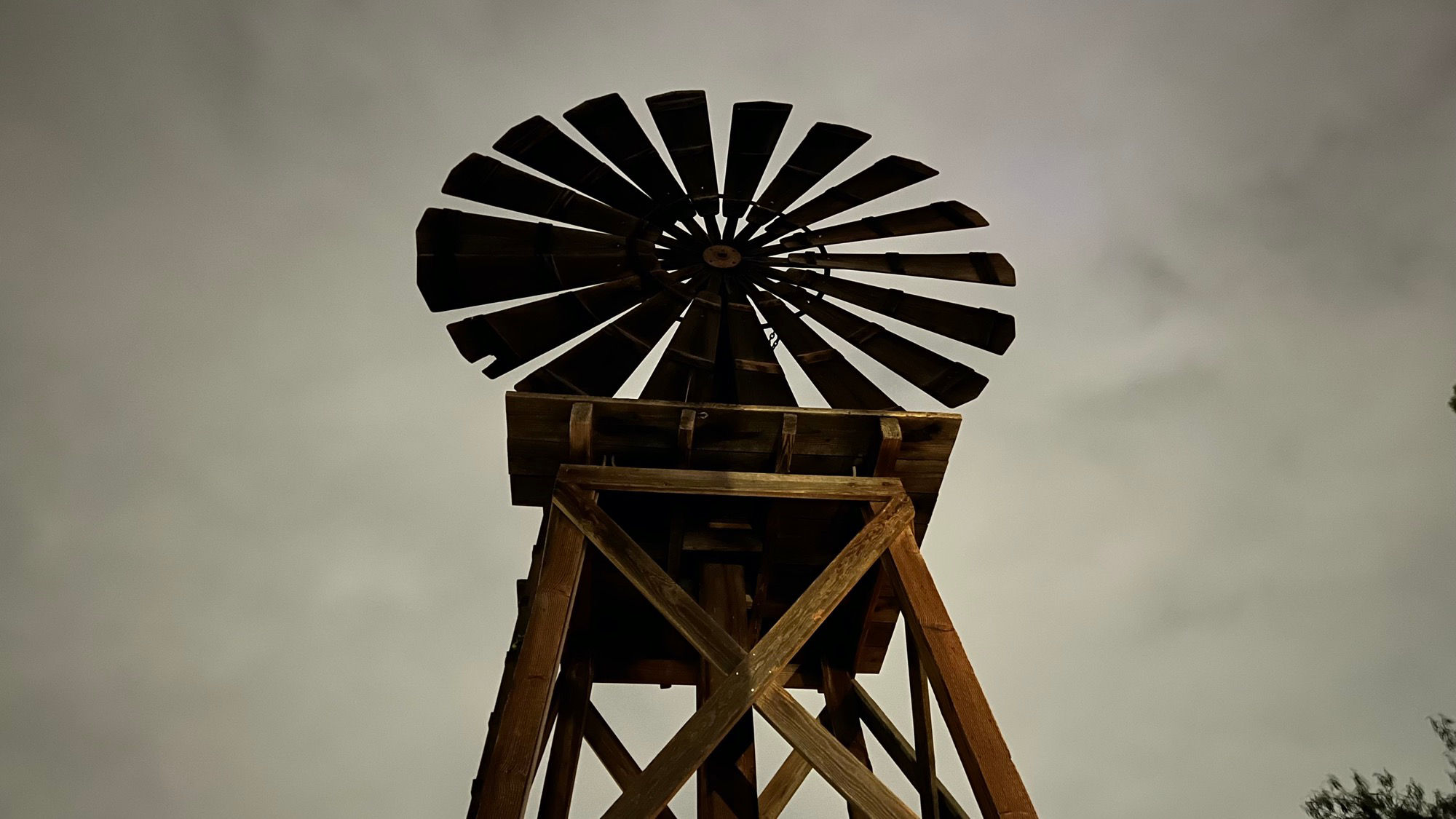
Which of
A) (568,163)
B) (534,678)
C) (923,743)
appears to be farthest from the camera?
(568,163)

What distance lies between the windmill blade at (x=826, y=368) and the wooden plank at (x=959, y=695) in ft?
3.19


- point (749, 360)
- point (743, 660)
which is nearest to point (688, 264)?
point (749, 360)

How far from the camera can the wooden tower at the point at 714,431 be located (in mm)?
4344

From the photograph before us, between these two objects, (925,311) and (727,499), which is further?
(925,311)

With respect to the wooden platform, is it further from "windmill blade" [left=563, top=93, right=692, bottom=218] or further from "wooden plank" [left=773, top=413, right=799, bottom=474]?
"windmill blade" [left=563, top=93, right=692, bottom=218]

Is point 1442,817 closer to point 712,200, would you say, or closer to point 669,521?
point 669,521

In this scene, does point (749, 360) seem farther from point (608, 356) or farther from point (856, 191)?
point (856, 191)

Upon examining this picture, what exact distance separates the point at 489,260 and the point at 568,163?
833mm

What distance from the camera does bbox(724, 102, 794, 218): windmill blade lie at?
18.5 feet

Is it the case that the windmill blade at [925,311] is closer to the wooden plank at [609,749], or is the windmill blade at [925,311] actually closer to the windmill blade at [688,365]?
the windmill blade at [688,365]

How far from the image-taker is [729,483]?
4742 mm

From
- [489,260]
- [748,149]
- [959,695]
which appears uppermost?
[748,149]

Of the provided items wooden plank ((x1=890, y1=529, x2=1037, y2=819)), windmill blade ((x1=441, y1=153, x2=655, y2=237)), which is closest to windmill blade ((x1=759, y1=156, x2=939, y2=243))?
windmill blade ((x1=441, y1=153, x2=655, y2=237))

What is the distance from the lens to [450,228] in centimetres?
502
